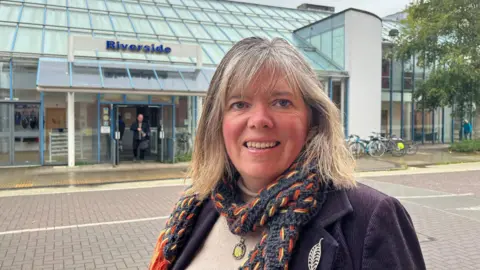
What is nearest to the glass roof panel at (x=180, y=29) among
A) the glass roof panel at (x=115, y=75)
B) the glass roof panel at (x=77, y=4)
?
the glass roof panel at (x=77, y=4)

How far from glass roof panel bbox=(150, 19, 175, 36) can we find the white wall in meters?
8.54

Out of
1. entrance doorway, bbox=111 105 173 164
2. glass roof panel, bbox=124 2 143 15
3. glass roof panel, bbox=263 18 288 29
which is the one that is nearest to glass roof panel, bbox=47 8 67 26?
glass roof panel, bbox=124 2 143 15

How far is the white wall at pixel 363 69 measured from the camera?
63.4 ft

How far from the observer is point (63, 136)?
1476cm

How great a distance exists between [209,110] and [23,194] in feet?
31.2

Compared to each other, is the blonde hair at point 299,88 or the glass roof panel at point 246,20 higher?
the glass roof panel at point 246,20

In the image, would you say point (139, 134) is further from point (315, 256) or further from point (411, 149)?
point (315, 256)

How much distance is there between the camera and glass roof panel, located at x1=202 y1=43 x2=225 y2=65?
1823 cm

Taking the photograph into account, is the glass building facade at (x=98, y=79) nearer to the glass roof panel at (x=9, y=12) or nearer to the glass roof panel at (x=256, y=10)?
the glass roof panel at (x=9, y=12)

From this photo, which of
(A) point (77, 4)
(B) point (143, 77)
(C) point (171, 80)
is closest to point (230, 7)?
(A) point (77, 4)

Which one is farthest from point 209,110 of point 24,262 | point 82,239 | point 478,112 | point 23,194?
point 478,112

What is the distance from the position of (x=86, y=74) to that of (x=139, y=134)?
9.30 feet

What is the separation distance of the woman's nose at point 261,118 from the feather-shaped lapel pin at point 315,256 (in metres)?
0.45

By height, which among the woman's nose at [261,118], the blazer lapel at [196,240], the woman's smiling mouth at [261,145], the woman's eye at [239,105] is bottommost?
the blazer lapel at [196,240]
